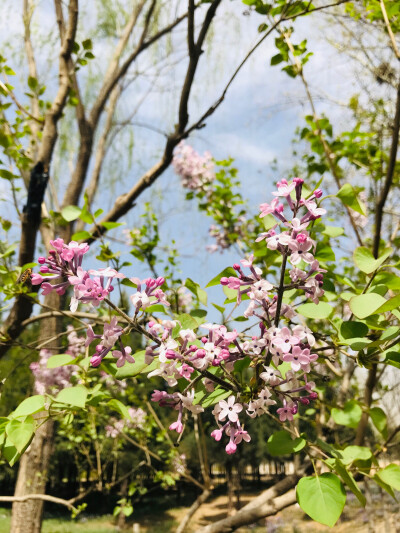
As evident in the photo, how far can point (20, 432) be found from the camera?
0.88 metres

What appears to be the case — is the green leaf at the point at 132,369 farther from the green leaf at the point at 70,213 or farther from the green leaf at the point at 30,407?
the green leaf at the point at 70,213

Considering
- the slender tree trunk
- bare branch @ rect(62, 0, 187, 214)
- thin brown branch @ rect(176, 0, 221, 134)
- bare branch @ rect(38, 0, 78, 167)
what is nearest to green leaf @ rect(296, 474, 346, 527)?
thin brown branch @ rect(176, 0, 221, 134)

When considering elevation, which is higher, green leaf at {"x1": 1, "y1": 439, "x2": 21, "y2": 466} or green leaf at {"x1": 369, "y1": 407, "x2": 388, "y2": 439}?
green leaf at {"x1": 369, "y1": 407, "x2": 388, "y2": 439}

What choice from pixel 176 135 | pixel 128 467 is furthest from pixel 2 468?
pixel 176 135

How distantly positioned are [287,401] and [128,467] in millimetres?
23436

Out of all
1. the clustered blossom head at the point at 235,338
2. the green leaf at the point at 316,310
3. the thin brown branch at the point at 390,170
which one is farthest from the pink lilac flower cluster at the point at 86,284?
the thin brown branch at the point at 390,170

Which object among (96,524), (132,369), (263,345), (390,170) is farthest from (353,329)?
(96,524)

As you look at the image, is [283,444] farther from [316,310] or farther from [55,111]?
[55,111]

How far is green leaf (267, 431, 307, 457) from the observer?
3.12 ft

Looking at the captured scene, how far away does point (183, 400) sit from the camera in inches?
34.6

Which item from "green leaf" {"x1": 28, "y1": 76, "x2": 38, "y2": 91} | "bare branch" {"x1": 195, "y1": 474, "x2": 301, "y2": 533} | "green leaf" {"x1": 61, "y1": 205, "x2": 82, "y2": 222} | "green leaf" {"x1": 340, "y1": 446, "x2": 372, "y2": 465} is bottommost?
"bare branch" {"x1": 195, "y1": 474, "x2": 301, "y2": 533}

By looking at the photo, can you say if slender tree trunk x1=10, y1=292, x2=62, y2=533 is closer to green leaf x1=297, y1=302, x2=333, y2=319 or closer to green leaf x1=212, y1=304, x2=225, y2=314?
green leaf x1=212, y1=304, x2=225, y2=314

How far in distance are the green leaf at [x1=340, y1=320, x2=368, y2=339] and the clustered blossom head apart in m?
0.13

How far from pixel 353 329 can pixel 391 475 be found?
1.10ft
